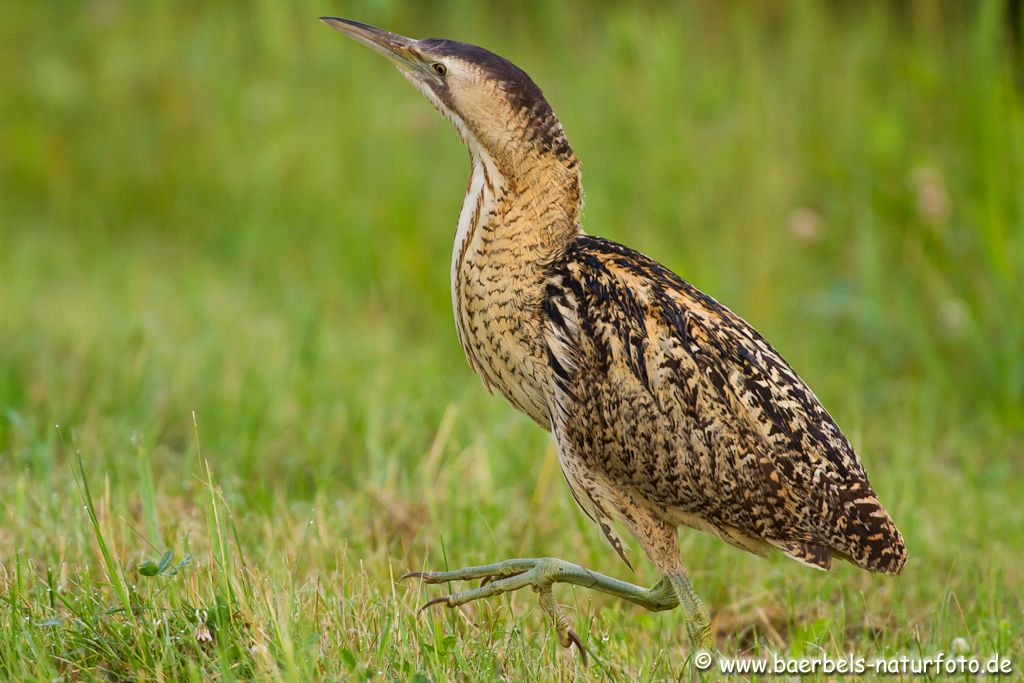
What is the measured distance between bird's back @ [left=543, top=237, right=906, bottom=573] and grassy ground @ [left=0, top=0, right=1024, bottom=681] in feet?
1.19

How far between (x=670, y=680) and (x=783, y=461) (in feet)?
2.00

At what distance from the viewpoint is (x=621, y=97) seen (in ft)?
24.5

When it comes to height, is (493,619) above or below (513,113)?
below

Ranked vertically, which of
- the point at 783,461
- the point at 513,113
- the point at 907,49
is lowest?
the point at 783,461

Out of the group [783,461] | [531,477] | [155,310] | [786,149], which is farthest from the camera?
[786,149]

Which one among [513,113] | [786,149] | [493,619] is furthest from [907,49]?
[493,619]

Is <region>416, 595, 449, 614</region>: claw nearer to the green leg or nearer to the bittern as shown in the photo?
the bittern

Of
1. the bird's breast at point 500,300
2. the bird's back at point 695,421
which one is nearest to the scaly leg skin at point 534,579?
the bird's back at point 695,421

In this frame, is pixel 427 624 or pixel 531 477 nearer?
pixel 427 624

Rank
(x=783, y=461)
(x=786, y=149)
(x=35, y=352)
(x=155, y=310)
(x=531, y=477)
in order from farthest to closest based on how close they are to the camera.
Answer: (x=786, y=149), (x=155, y=310), (x=35, y=352), (x=531, y=477), (x=783, y=461)

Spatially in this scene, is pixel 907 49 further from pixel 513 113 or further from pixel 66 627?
pixel 66 627

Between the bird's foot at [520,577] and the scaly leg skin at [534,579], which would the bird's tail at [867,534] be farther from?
the bird's foot at [520,577]

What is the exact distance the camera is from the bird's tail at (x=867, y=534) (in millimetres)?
3369

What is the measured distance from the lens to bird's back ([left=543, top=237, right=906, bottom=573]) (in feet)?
10.9
